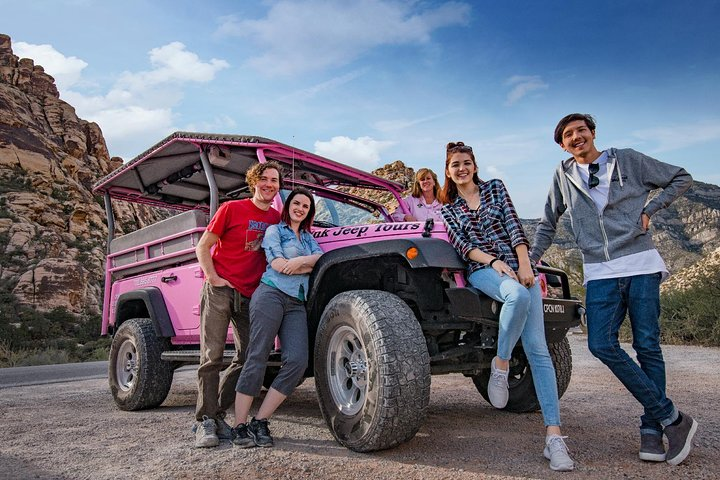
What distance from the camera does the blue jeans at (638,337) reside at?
3.33 m

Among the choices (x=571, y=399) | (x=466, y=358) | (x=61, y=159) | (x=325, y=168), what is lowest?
(x=571, y=399)

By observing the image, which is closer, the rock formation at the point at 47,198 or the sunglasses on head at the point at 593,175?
the sunglasses on head at the point at 593,175

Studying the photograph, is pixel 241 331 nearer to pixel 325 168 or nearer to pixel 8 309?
pixel 325 168

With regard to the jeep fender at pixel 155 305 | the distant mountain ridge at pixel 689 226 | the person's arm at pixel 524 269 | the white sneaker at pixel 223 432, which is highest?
the distant mountain ridge at pixel 689 226

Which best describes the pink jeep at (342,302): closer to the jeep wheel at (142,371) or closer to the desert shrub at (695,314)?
the jeep wheel at (142,371)

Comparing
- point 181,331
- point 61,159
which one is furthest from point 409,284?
point 61,159

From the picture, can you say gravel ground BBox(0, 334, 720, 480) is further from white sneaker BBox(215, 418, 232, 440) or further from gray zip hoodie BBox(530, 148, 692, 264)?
gray zip hoodie BBox(530, 148, 692, 264)

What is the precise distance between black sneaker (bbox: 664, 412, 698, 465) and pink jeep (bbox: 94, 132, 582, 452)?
97 centimetres

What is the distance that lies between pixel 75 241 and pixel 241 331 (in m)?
28.3

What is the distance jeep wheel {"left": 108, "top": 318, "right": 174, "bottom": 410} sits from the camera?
5371 millimetres

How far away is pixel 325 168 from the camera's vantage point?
5.22 m

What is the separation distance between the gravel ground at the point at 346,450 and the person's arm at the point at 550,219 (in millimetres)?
1299

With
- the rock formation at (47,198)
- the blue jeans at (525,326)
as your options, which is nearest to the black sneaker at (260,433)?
the blue jeans at (525,326)

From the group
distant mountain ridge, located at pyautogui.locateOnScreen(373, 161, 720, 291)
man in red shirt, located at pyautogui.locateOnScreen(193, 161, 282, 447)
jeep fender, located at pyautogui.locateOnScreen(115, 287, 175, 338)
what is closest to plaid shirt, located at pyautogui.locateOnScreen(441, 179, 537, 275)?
man in red shirt, located at pyautogui.locateOnScreen(193, 161, 282, 447)
